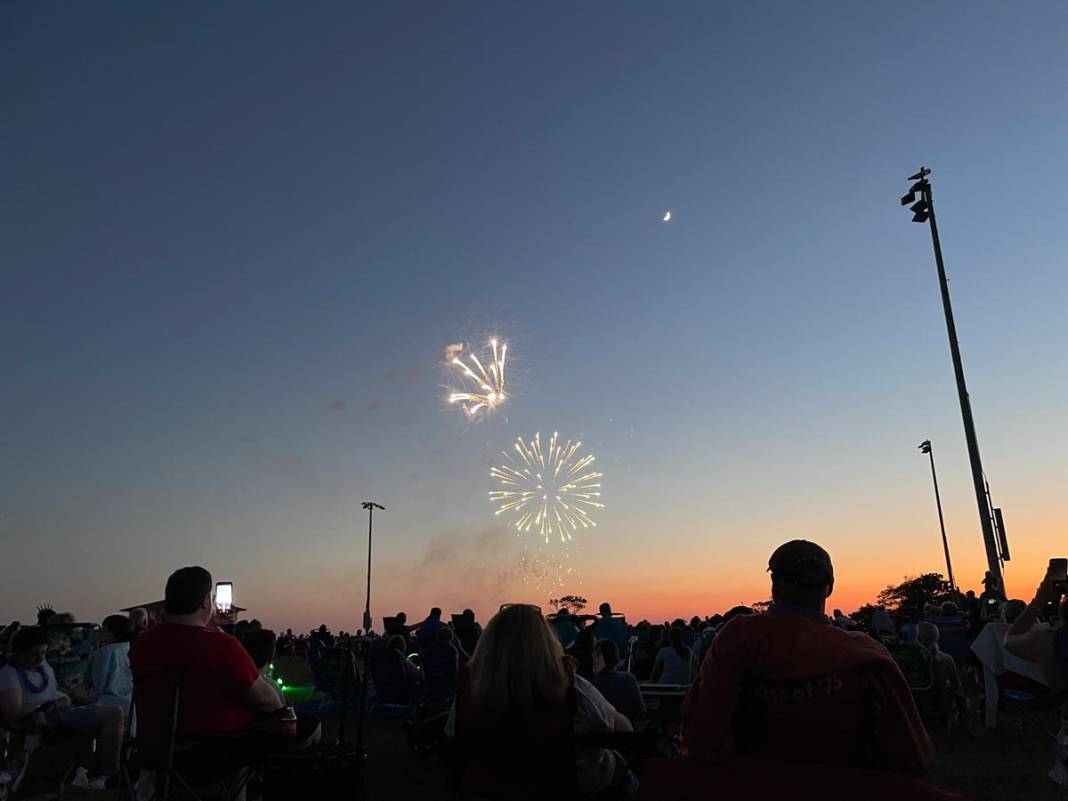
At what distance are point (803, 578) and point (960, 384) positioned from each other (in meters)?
21.1

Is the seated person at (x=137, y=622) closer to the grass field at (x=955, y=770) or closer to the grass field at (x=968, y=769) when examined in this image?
the grass field at (x=955, y=770)

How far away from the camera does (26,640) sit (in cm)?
706

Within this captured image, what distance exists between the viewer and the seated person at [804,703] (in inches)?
110

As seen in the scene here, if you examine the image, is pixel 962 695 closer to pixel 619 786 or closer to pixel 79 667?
pixel 619 786

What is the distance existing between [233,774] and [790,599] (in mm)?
3584

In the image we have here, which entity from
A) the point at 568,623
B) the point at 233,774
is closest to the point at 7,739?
the point at 233,774

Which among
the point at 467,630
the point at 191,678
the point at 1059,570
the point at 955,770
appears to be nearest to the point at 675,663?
the point at 955,770

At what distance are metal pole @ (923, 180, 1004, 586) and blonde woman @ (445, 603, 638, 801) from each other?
19333mm

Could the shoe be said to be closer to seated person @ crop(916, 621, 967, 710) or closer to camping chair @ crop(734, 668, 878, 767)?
camping chair @ crop(734, 668, 878, 767)

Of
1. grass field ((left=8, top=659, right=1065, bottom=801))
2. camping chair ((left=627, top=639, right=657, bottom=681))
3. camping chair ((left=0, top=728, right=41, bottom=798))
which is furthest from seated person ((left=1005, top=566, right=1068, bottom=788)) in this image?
camping chair ((left=627, top=639, right=657, bottom=681))

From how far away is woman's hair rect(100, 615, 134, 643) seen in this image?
8.12 meters

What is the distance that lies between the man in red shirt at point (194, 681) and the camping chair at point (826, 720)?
3.07 meters

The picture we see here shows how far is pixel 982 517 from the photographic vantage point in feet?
64.9

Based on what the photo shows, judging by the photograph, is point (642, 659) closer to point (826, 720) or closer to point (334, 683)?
point (334, 683)
